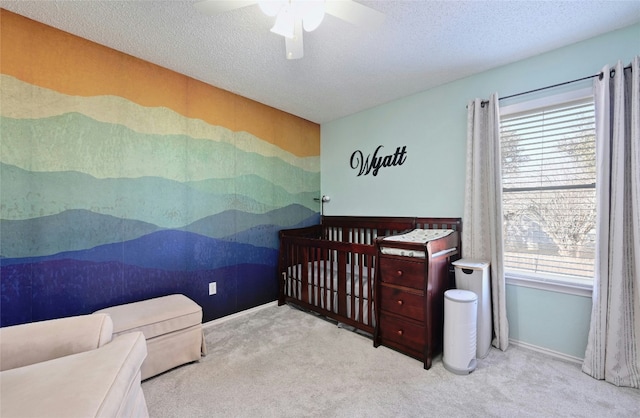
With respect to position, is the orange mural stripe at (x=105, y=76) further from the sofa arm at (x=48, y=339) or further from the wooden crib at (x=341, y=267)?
the sofa arm at (x=48, y=339)

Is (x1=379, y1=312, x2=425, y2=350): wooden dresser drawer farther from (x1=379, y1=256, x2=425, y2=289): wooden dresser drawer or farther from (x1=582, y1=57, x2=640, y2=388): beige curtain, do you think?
(x1=582, y1=57, x2=640, y2=388): beige curtain

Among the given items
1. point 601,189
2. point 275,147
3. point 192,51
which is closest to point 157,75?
point 192,51

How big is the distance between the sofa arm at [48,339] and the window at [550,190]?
2.91 metres

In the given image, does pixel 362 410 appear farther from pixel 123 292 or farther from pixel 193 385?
pixel 123 292

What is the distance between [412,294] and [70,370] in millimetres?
1935

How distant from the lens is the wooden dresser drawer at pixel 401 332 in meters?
1.94

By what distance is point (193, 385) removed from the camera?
5.55 ft

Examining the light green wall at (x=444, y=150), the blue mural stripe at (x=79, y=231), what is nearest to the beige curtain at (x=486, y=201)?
the light green wall at (x=444, y=150)

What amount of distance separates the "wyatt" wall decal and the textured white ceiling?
72cm

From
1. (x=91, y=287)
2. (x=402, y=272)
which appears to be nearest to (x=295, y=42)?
(x=402, y=272)

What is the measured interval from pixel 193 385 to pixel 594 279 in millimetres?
2823

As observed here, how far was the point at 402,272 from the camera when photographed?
2029 mm

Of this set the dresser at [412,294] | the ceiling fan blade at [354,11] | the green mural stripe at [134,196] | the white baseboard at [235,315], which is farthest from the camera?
the white baseboard at [235,315]

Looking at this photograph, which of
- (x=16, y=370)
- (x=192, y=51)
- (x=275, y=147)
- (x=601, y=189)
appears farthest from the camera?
(x=275, y=147)
